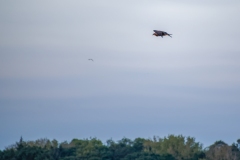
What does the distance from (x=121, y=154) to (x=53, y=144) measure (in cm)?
1419

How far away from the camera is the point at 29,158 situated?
7938 centimetres

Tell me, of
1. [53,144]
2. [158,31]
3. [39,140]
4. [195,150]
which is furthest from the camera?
[39,140]

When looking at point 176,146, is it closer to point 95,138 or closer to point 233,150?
point 233,150

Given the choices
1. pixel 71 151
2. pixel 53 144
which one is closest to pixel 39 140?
pixel 53 144

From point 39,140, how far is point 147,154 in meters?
30.3

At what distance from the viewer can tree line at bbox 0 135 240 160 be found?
7700 cm

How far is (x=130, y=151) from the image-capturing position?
8656 cm

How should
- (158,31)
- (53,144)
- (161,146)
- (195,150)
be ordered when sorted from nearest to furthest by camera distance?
1. (158,31)
2. (195,150)
3. (161,146)
4. (53,144)

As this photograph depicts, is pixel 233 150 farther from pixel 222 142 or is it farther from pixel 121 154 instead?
pixel 121 154

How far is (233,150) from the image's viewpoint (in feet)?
269

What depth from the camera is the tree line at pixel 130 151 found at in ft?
253

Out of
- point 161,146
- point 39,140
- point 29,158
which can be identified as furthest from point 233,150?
point 39,140

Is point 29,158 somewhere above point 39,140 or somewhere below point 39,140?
below

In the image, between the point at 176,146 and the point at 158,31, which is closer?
the point at 158,31
